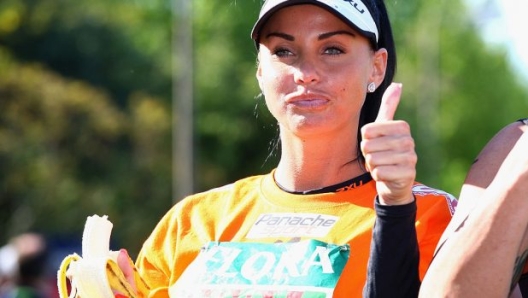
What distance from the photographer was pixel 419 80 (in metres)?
45.1

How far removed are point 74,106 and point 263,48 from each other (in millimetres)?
23169

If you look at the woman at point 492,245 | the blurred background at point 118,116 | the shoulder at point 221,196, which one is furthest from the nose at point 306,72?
the blurred background at point 118,116

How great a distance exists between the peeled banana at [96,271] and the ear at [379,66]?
3.01 ft

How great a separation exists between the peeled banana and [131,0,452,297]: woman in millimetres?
163

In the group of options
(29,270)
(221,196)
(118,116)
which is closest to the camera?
(221,196)

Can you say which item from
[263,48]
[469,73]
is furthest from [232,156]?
[263,48]

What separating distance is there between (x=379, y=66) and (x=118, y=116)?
24.8m

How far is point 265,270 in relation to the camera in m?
3.27

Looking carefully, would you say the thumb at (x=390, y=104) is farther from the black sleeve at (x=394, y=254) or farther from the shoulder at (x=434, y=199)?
the shoulder at (x=434, y=199)

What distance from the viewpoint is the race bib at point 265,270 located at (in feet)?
10.5

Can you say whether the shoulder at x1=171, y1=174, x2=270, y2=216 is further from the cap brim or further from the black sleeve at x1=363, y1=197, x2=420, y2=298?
the black sleeve at x1=363, y1=197, x2=420, y2=298

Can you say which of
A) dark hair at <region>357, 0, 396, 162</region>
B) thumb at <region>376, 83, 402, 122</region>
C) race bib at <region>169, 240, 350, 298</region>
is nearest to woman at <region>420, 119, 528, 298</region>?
thumb at <region>376, 83, 402, 122</region>

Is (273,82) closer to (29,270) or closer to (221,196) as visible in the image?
(221,196)

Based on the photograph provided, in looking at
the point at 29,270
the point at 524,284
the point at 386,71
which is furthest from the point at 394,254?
the point at 29,270
